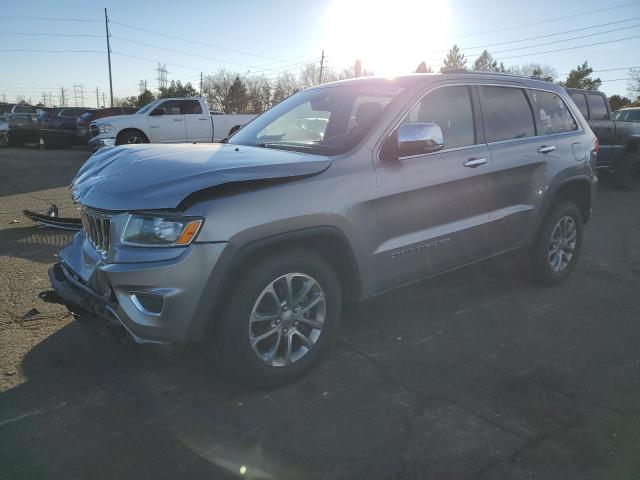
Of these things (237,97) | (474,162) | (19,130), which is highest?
(237,97)

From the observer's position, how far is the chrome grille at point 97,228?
108 inches

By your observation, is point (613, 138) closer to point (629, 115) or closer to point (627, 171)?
point (627, 171)

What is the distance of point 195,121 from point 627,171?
1195 centimetres

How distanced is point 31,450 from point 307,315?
5.25 feet

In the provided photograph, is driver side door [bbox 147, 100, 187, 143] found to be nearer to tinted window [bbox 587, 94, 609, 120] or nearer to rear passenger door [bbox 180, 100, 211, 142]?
rear passenger door [bbox 180, 100, 211, 142]

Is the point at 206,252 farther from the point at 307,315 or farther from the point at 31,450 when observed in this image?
the point at 31,450

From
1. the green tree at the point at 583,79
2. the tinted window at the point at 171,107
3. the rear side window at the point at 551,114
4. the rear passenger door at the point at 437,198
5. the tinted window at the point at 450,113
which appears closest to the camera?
the rear passenger door at the point at 437,198

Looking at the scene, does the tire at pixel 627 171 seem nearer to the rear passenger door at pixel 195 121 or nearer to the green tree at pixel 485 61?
the rear passenger door at pixel 195 121

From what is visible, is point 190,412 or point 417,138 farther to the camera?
point 417,138

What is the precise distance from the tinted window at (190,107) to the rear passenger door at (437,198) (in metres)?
13.1

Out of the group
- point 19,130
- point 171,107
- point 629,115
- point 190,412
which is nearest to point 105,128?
point 171,107

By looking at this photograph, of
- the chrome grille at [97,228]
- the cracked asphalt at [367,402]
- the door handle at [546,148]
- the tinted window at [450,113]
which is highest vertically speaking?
the tinted window at [450,113]

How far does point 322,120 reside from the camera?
3.74 m

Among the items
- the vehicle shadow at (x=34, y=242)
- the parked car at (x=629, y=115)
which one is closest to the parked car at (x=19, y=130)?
the vehicle shadow at (x=34, y=242)
